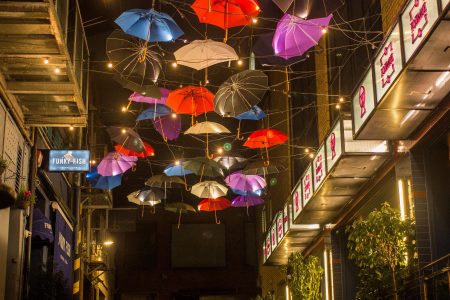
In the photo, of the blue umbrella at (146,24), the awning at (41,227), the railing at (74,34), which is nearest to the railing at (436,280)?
the blue umbrella at (146,24)

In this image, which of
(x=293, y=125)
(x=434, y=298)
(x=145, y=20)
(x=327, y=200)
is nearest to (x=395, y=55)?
(x=434, y=298)

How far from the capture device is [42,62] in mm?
13781

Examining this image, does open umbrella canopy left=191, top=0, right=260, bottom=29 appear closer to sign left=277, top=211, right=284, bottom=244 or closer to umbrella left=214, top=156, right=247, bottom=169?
umbrella left=214, top=156, right=247, bottom=169

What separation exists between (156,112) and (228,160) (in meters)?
3.54

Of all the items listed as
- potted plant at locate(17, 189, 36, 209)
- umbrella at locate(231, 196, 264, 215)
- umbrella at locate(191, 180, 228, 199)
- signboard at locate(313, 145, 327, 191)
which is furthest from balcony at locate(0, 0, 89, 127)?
umbrella at locate(231, 196, 264, 215)

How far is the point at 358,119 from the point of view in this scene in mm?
11492

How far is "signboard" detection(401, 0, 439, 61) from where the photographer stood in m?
8.31

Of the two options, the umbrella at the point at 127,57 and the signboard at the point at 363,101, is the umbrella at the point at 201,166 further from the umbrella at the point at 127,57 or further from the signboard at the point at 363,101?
the signboard at the point at 363,101

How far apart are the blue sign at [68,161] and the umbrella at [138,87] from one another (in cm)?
453

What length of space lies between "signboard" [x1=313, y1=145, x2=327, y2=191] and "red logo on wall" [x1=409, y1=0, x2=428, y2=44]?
19.5 ft

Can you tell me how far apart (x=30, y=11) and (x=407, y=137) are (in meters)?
6.97

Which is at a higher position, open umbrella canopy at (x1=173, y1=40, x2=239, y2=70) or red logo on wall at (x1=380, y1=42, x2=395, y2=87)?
open umbrella canopy at (x1=173, y1=40, x2=239, y2=70)

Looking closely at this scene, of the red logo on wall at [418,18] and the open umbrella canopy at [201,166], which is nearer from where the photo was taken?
the red logo on wall at [418,18]

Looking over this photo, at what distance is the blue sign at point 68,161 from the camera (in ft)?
60.0
